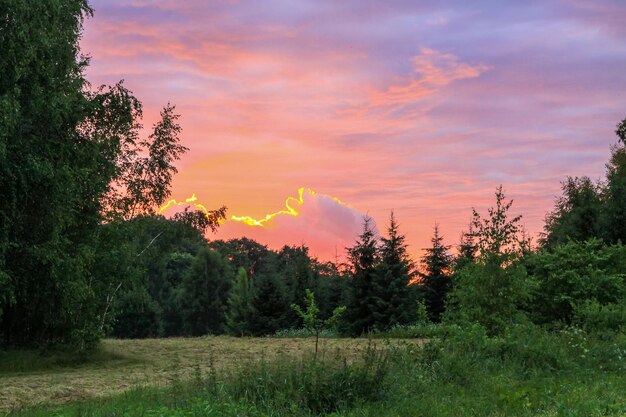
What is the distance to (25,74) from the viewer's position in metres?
17.2

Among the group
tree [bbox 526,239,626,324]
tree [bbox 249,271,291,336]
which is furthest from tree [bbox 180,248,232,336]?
tree [bbox 526,239,626,324]

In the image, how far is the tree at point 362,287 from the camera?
31.1 meters

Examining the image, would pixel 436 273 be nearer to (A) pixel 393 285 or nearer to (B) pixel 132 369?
(A) pixel 393 285

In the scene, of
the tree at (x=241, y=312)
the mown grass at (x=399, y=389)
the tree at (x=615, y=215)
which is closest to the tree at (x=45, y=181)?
the mown grass at (x=399, y=389)

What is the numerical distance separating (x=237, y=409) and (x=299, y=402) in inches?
40.7

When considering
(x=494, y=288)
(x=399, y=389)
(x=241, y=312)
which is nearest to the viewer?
(x=399, y=389)

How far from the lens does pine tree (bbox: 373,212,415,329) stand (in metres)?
30.6

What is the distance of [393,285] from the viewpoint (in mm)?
30938

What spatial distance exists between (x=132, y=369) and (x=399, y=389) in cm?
1039

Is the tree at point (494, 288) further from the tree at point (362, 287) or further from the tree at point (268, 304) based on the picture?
the tree at point (268, 304)

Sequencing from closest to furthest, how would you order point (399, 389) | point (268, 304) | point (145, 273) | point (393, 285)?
point (399, 389), point (145, 273), point (393, 285), point (268, 304)

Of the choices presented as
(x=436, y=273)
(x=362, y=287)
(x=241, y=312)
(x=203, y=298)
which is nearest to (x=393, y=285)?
(x=362, y=287)

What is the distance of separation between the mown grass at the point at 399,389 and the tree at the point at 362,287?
1845 centimetres

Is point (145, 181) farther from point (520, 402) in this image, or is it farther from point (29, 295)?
point (520, 402)
